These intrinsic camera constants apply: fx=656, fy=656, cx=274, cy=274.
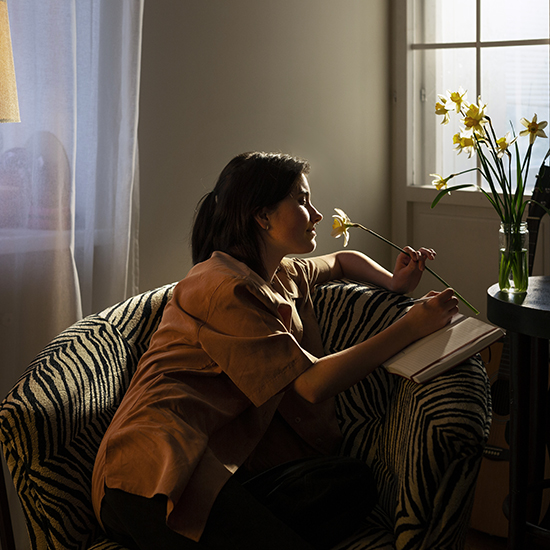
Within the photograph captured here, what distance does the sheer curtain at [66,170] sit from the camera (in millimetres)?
1651

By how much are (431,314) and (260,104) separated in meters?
1.31

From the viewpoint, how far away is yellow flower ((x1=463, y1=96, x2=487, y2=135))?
140cm

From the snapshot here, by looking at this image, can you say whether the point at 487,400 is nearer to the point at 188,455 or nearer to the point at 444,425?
the point at 444,425

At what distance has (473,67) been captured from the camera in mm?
2646

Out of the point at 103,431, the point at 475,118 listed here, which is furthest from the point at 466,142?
the point at 103,431

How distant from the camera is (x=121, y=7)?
5.92ft

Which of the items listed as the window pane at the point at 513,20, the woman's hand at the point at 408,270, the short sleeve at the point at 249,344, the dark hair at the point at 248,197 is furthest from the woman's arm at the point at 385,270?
the window pane at the point at 513,20

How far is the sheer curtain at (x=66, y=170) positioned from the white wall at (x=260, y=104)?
0.19 m

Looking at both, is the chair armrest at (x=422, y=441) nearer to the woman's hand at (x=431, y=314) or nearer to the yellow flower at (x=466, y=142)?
the woman's hand at (x=431, y=314)

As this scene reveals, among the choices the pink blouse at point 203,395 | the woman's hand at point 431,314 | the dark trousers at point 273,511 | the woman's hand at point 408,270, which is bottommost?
the dark trousers at point 273,511

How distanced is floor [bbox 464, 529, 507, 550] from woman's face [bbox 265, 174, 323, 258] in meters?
1.13

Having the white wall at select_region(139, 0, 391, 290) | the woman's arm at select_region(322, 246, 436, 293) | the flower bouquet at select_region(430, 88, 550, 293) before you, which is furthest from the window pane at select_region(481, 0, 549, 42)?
the woman's arm at select_region(322, 246, 436, 293)

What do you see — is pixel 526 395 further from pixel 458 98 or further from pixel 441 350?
pixel 458 98

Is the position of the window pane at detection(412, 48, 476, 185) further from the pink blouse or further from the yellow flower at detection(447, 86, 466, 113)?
the pink blouse
